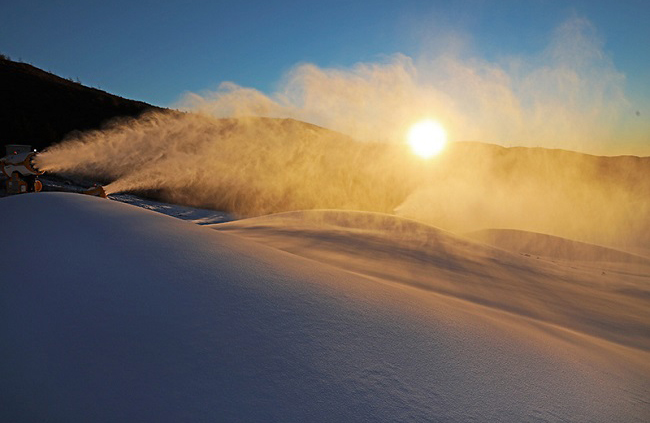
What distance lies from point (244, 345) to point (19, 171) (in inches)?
266

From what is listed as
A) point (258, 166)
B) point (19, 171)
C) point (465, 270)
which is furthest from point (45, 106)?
point (465, 270)

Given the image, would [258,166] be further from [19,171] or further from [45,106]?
[19,171]

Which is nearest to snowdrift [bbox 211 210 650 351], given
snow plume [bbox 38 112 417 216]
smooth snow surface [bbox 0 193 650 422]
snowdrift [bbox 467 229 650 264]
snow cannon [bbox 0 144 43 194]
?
smooth snow surface [bbox 0 193 650 422]

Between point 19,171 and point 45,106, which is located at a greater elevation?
point 45,106

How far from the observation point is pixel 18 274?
2248 mm

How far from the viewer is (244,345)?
1786 mm

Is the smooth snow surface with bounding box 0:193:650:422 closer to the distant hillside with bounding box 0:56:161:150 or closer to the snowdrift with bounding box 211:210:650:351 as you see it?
the snowdrift with bounding box 211:210:650:351

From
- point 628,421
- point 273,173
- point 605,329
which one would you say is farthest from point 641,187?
point 628,421

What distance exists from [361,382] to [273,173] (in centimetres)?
2671

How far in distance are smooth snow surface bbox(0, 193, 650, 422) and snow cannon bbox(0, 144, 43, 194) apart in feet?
13.5

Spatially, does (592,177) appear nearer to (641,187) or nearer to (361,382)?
(641,187)

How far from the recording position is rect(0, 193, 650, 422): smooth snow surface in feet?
4.96

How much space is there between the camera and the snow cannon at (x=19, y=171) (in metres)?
6.33

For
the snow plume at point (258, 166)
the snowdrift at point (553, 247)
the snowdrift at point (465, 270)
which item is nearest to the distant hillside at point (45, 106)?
the snow plume at point (258, 166)
